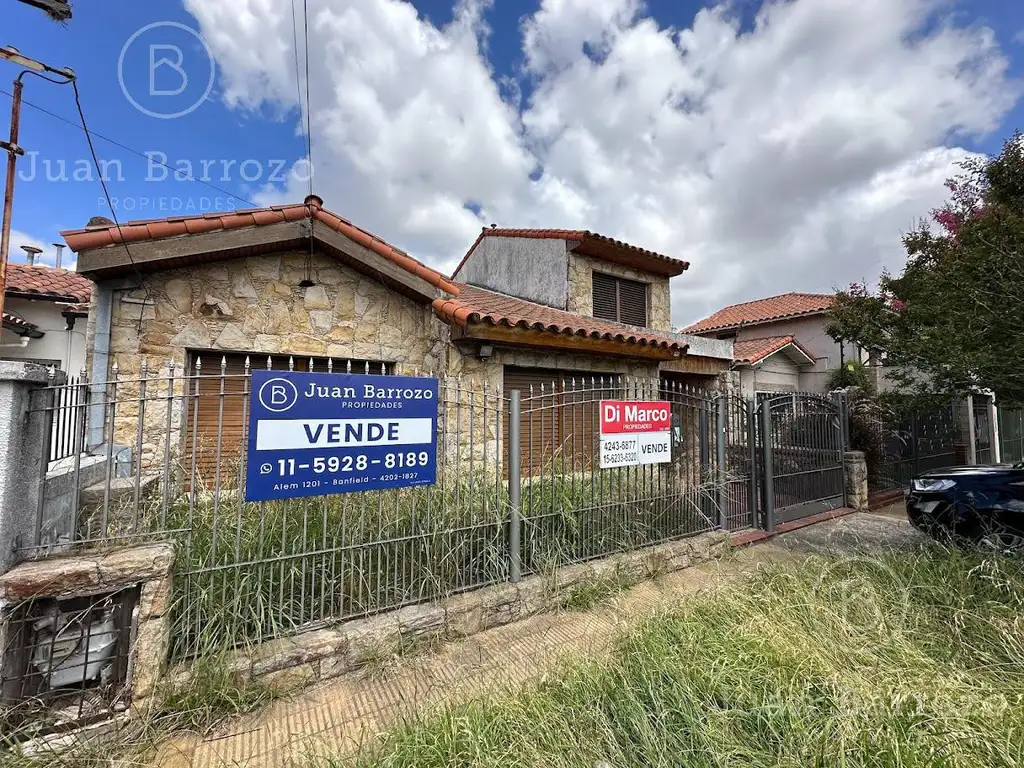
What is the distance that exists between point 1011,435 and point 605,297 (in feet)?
41.9

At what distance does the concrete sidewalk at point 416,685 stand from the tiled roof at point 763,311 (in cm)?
1467

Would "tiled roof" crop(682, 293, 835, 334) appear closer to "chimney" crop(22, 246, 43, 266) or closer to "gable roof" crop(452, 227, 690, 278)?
"gable roof" crop(452, 227, 690, 278)

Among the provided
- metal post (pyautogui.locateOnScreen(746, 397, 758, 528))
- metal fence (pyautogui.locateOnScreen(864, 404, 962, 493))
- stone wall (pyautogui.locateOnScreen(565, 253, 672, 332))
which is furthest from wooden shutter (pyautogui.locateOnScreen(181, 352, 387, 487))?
metal fence (pyautogui.locateOnScreen(864, 404, 962, 493))

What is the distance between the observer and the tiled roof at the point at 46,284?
8.39 metres

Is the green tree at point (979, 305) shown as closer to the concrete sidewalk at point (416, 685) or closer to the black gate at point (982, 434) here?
the concrete sidewalk at point (416, 685)

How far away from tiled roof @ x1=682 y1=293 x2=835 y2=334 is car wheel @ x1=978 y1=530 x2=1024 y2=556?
12.5 m

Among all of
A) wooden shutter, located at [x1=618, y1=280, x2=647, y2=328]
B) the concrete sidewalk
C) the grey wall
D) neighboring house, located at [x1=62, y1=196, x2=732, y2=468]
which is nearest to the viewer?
the concrete sidewalk

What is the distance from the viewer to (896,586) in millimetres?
3857

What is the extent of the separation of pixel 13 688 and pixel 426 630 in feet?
7.58

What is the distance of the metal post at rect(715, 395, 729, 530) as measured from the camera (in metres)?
5.71

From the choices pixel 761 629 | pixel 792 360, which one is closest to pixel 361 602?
pixel 761 629

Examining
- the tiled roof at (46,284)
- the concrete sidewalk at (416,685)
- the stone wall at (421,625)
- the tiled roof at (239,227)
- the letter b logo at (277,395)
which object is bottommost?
the concrete sidewalk at (416,685)

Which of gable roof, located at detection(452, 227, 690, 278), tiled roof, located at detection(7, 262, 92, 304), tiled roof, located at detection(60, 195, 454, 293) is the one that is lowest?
tiled roof, located at detection(60, 195, 454, 293)

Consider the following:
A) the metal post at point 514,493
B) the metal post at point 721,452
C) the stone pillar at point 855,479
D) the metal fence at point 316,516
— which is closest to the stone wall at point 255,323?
the metal fence at point 316,516
